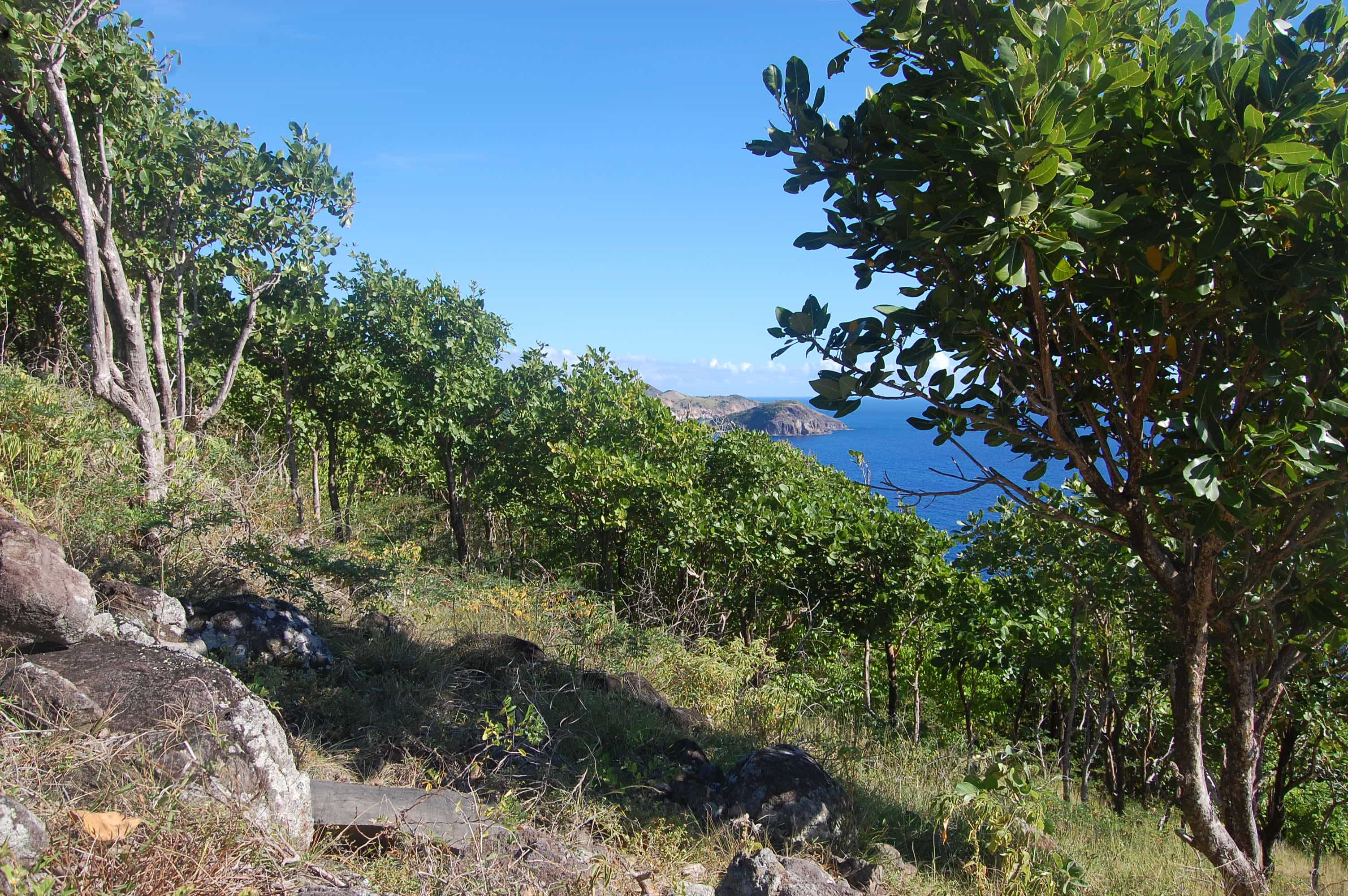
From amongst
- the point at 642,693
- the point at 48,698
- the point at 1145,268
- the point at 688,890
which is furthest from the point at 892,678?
the point at 48,698

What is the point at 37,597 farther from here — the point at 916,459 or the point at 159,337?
the point at 916,459

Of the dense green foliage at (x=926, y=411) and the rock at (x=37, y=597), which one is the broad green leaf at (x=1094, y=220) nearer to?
the dense green foliage at (x=926, y=411)

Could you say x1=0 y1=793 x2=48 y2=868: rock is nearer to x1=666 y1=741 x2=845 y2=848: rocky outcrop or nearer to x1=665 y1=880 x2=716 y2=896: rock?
x1=665 y1=880 x2=716 y2=896: rock

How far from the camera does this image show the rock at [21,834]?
2.18 meters

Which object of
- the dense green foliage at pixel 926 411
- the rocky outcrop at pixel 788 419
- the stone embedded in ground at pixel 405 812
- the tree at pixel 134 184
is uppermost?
the rocky outcrop at pixel 788 419

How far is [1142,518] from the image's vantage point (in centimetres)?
368

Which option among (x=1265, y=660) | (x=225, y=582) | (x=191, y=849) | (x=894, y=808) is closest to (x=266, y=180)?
(x=225, y=582)

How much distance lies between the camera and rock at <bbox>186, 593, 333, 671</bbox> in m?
4.92

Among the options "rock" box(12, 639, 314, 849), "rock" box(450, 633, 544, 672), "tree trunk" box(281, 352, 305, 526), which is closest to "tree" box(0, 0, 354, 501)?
"tree trunk" box(281, 352, 305, 526)

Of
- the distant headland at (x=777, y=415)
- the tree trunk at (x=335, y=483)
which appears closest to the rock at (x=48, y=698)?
the tree trunk at (x=335, y=483)

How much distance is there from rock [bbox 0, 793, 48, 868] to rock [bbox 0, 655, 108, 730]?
77 cm

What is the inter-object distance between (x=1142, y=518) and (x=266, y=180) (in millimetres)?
9239

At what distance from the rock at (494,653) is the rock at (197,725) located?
7.64 ft

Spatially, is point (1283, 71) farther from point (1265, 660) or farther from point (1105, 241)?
point (1265, 660)
